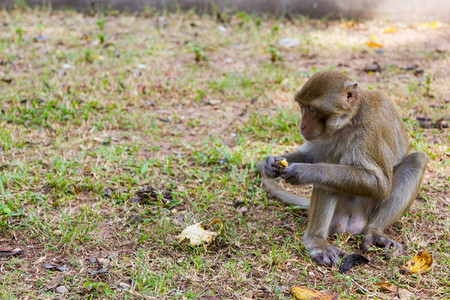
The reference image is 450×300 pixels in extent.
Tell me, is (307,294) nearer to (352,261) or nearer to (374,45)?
(352,261)

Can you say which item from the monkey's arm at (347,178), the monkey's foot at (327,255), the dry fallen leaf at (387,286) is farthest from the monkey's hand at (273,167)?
the dry fallen leaf at (387,286)

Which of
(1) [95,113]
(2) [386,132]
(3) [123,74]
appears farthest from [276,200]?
(3) [123,74]

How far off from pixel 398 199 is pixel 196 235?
166cm

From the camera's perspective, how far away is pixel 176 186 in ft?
16.3

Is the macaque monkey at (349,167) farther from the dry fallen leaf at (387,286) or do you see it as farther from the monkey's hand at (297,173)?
the dry fallen leaf at (387,286)

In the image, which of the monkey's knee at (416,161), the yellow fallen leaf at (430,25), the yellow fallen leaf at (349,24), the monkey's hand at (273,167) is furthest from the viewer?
the yellow fallen leaf at (349,24)

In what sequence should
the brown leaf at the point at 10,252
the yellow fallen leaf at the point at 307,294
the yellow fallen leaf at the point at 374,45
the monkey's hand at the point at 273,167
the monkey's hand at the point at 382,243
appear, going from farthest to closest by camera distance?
1. the yellow fallen leaf at the point at 374,45
2. the monkey's hand at the point at 273,167
3. the monkey's hand at the point at 382,243
4. the brown leaf at the point at 10,252
5. the yellow fallen leaf at the point at 307,294

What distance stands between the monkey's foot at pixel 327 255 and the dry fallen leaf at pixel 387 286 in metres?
0.36

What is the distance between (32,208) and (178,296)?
1.65m

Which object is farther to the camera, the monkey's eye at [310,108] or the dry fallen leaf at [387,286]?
the monkey's eye at [310,108]

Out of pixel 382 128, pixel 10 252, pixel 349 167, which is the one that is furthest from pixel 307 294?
pixel 10 252

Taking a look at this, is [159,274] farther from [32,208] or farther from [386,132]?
[386,132]

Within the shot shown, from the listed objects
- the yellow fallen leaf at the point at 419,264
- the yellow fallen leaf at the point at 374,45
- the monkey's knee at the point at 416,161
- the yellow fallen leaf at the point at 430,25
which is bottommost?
the yellow fallen leaf at the point at 419,264

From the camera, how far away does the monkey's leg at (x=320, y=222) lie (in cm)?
400
